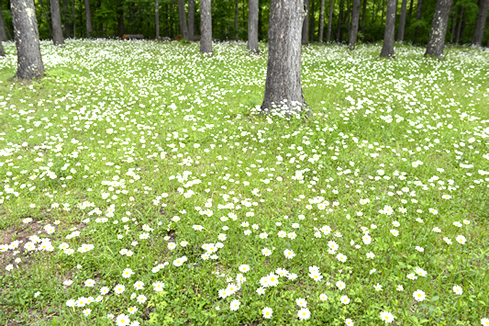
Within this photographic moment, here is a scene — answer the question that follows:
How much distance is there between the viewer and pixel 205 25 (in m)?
15.8

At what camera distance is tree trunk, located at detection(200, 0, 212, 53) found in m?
15.2

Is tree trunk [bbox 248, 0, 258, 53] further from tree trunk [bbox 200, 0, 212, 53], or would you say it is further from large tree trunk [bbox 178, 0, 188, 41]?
large tree trunk [bbox 178, 0, 188, 41]

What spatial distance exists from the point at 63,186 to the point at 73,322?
2.55 meters

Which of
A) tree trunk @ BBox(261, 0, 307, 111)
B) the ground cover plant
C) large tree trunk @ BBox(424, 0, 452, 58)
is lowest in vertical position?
the ground cover plant

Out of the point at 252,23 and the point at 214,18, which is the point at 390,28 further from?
the point at 214,18

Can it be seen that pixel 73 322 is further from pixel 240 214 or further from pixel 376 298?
pixel 376 298

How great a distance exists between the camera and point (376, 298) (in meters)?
2.75

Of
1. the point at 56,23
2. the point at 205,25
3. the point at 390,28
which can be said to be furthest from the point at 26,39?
the point at 390,28

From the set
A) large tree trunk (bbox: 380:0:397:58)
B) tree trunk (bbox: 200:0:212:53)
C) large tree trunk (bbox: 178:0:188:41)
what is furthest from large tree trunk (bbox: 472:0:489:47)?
large tree trunk (bbox: 178:0:188:41)

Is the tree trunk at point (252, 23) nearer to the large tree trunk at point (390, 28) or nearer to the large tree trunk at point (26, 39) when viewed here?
the large tree trunk at point (390, 28)

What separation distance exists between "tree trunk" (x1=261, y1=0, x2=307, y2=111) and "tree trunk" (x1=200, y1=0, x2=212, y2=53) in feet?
31.3

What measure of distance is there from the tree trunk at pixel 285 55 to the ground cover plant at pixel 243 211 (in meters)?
0.60

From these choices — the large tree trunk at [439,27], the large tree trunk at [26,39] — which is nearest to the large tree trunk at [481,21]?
the large tree trunk at [439,27]

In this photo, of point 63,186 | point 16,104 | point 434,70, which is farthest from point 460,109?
point 16,104
